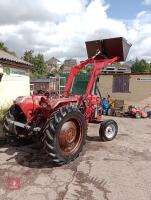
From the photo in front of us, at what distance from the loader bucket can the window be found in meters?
10.2

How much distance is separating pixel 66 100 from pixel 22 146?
179 cm

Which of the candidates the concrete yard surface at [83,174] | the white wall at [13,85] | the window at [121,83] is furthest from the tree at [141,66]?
the concrete yard surface at [83,174]

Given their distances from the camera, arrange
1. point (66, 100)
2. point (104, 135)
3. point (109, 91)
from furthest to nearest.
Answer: point (109, 91), point (104, 135), point (66, 100)

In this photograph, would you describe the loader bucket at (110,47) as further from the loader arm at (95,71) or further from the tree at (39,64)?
the tree at (39,64)

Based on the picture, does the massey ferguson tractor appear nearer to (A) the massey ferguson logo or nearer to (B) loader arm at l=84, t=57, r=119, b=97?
(B) loader arm at l=84, t=57, r=119, b=97

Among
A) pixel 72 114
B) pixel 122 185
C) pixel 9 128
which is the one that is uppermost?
pixel 72 114

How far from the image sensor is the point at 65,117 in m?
6.07

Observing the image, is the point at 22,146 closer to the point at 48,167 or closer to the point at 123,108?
the point at 48,167

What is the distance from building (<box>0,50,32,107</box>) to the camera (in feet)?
39.8

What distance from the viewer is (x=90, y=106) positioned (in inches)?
306

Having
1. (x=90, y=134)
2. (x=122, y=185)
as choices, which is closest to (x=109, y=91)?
(x=90, y=134)

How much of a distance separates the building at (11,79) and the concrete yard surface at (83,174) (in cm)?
535

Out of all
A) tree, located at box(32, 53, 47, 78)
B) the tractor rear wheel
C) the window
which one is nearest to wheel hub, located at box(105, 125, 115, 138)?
the tractor rear wheel

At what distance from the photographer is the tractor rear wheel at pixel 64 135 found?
5.82 metres
